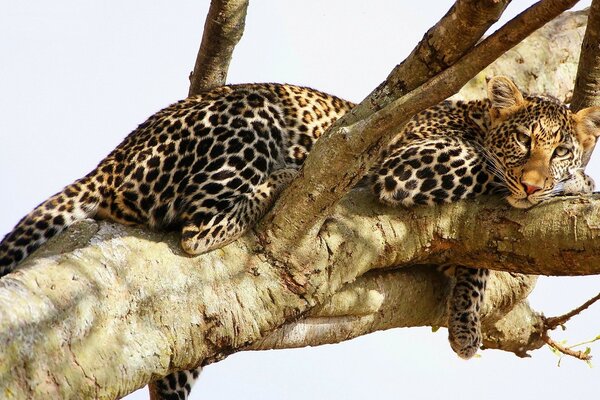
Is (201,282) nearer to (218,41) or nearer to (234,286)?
(234,286)

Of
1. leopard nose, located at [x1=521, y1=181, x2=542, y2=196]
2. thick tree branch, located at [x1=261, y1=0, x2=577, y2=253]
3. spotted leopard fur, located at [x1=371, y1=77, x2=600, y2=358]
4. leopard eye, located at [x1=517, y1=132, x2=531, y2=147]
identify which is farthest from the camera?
leopard eye, located at [x1=517, y1=132, x2=531, y2=147]

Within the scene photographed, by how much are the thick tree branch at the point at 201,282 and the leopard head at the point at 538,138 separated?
0.69 m

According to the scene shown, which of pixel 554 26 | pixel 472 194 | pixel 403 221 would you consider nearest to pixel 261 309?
pixel 403 221

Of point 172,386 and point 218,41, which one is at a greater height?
point 218,41

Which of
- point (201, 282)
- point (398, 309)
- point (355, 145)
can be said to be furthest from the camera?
point (398, 309)

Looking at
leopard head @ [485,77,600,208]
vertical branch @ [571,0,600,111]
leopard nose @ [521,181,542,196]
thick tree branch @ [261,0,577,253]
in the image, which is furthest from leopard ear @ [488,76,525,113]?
thick tree branch @ [261,0,577,253]

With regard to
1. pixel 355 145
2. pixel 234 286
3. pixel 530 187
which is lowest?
pixel 234 286

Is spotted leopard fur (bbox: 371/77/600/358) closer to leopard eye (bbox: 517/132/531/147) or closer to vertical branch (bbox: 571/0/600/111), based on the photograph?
leopard eye (bbox: 517/132/531/147)

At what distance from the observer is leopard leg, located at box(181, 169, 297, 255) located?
22.2 ft

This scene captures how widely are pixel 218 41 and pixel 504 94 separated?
2653 mm

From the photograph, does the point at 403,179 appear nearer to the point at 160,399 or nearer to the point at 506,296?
the point at 506,296

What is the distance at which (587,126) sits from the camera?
8.34m

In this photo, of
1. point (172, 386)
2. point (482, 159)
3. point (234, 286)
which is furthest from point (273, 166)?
point (172, 386)

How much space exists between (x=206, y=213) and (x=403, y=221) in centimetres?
149
